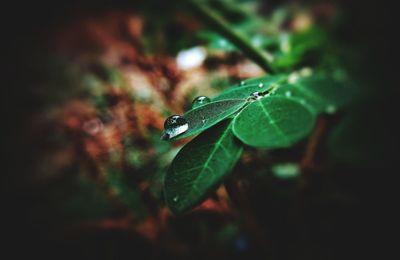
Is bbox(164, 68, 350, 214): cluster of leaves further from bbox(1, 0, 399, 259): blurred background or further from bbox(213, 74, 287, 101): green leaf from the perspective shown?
bbox(1, 0, 399, 259): blurred background

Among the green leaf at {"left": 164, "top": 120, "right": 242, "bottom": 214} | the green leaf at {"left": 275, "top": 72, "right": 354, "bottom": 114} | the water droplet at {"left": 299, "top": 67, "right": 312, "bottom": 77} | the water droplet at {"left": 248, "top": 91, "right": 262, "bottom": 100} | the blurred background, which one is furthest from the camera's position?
the water droplet at {"left": 299, "top": 67, "right": 312, "bottom": 77}

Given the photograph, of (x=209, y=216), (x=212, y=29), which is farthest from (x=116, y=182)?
(x=212, y=29)

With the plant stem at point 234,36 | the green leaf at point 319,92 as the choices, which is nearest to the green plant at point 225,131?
the green leaf at point 319,92

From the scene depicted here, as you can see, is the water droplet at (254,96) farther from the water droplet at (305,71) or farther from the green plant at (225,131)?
the water droplet at (305,71)

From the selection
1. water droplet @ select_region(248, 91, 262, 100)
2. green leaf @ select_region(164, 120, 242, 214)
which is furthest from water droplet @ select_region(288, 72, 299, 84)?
green leaf @ select_region(164, 120, 242, 214)

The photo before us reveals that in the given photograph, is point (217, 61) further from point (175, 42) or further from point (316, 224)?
point (316, 224)

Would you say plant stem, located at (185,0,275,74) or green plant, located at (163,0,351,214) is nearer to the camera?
green plant, located at (163,0,351,214)

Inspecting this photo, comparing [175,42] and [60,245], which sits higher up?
[175,42]
